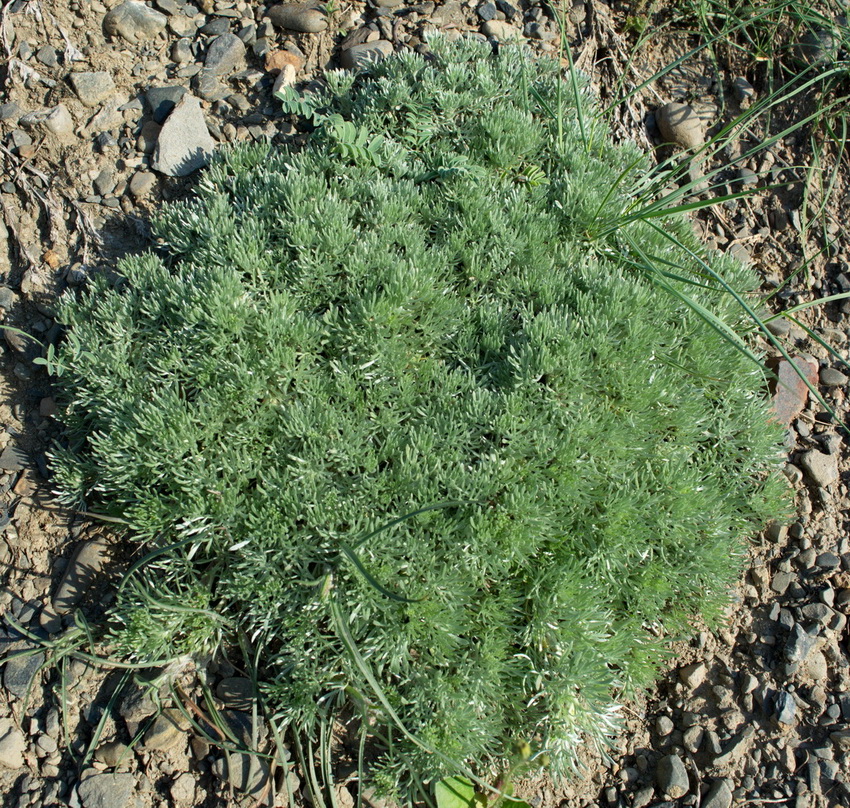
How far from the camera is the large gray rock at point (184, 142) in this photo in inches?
177

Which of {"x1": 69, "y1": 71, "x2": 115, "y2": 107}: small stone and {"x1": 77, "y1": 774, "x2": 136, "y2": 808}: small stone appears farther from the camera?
{"x1": 69, "y1": 71, "x2": 115, "y2": 107}: small stone

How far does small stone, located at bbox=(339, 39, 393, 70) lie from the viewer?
4824mm

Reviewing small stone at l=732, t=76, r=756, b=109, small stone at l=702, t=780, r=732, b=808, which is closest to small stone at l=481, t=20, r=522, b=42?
small stone at l=732, t=76, r=756, b=109

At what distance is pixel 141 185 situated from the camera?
4453 mm

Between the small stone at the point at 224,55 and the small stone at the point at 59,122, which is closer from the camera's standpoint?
the small stone at the point at 59,122

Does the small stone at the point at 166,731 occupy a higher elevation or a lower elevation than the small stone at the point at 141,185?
lower

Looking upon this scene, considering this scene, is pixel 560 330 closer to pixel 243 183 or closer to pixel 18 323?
pixel 243 183

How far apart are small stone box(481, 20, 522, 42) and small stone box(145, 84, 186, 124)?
2.09 meters

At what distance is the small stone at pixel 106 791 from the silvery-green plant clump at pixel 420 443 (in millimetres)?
506

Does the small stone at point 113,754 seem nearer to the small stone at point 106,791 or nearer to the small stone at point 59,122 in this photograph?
the small stone at point 106,791

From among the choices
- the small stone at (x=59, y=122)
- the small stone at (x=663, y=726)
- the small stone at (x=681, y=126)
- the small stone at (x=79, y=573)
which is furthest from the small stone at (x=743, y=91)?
the small stone at (x=79, y=573)

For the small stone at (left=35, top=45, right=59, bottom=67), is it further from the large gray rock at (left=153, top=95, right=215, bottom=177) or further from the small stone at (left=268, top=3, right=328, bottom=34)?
the small stone at (left=268, top=3, right=328, bottom=34)

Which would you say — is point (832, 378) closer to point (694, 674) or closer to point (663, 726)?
point (694, 674)

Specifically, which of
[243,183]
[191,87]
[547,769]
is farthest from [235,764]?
[191,87]
